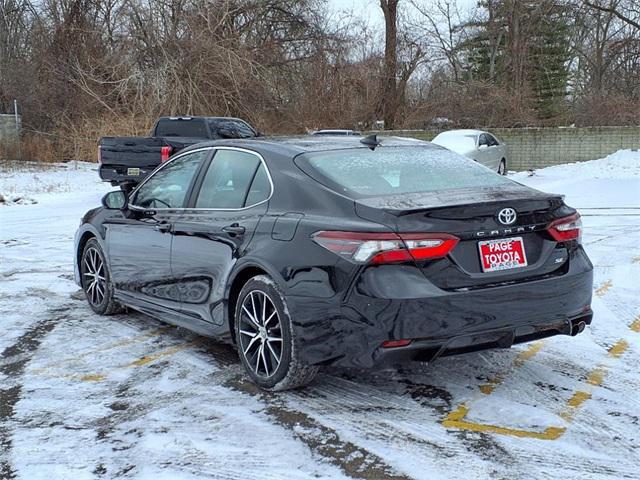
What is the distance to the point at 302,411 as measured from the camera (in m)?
4.27

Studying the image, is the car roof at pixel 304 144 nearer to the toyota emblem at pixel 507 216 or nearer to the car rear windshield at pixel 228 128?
the toyota emblem at pixel 507 216

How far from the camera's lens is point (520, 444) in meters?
3.72

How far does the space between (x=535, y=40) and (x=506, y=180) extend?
33813 millimetres

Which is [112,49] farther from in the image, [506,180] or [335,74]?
[506,180]

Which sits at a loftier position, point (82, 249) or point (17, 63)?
point (17, 63)

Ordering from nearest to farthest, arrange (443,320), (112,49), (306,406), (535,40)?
(443,320) → (306,406) → (112,49) → (535,40)

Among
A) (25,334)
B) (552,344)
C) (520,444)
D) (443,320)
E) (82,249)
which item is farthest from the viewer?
(82,249)

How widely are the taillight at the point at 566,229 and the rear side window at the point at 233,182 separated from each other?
5.70 feet

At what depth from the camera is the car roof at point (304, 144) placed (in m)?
4.96

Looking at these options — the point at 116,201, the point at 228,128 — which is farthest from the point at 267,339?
the point at 228,128

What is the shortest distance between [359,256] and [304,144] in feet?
4.45

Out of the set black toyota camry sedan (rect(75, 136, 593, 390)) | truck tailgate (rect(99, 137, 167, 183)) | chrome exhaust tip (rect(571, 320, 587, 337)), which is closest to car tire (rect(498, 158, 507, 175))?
truck tailgate (rect(99, 137, 167, 183))

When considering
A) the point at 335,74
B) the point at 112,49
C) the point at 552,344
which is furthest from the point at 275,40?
the point at 552,344

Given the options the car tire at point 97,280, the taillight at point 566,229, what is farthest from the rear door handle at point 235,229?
the car tire at point 97,280
